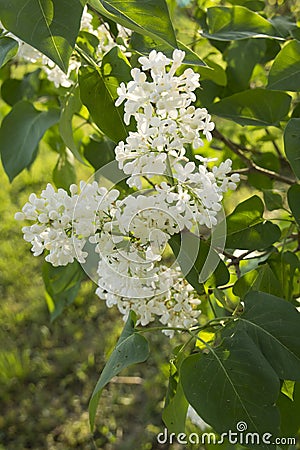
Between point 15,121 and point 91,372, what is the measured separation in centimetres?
92

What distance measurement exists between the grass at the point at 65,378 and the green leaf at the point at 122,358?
90 centimetres

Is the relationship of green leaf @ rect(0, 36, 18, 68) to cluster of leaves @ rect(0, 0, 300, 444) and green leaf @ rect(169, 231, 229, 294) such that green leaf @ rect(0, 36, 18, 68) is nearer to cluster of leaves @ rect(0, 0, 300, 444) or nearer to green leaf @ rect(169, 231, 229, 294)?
cluster of leaves @ rect(0, 0, 300, 444)

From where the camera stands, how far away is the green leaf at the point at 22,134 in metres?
1.02

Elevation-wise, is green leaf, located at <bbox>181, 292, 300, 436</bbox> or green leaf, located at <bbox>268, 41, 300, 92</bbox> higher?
green leaf, located at <bbox>268, 41, 300, 92</bbox>

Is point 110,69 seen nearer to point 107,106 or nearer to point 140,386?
point 107,106

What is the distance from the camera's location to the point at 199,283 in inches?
27.0

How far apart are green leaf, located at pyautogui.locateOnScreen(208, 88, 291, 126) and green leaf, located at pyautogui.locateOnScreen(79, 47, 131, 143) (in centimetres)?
23

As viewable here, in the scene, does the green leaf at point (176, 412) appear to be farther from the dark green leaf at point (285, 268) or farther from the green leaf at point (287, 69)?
the green leaf at point (287, 69)

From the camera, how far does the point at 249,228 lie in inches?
31.7

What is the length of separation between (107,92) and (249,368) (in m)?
0.32


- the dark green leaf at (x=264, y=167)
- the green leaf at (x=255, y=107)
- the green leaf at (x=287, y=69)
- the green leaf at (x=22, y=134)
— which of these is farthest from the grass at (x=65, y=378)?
the green leaf at (x=287, y=69)

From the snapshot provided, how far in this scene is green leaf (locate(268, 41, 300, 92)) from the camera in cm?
77

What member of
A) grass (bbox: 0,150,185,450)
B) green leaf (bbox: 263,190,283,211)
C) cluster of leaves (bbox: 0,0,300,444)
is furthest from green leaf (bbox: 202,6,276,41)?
grass (bbox: 0,150,185,450)

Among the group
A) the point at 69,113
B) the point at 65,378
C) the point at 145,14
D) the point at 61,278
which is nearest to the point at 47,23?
the point at 145,14
